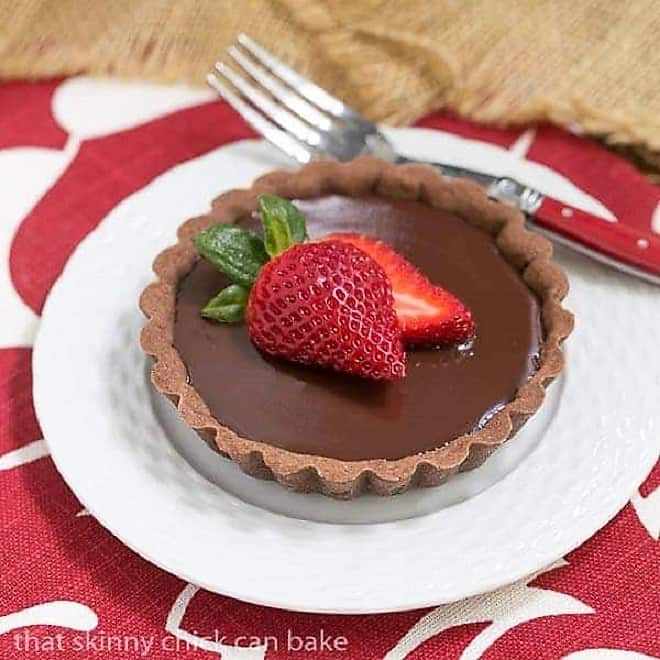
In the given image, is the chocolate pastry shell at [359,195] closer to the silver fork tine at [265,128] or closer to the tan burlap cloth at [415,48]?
the silver fork tine at [265,128]

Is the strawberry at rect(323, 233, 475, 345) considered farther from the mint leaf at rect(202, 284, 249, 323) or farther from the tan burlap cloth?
the tan burlap cloth

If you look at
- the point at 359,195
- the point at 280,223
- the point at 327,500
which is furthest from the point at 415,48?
the point at 327,500

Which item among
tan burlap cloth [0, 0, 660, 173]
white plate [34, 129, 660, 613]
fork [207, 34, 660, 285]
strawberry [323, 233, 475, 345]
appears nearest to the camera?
white plate [34, 129, 660, 613]

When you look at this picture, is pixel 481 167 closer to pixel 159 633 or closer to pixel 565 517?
pixel 565 517

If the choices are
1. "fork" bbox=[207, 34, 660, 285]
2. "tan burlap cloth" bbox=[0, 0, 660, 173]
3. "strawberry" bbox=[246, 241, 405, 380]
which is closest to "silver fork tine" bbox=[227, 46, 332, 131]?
"fork" bbox=[207, 34, 660, 285]

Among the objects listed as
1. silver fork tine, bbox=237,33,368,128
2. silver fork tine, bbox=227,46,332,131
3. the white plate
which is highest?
silver fork tine, bbox=237,33,368,128

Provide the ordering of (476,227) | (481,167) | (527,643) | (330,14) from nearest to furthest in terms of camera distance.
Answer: (527,643)
(476,227)
(481,167)
(330,14)

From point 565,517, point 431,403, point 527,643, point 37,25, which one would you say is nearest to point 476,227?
point 431,403
